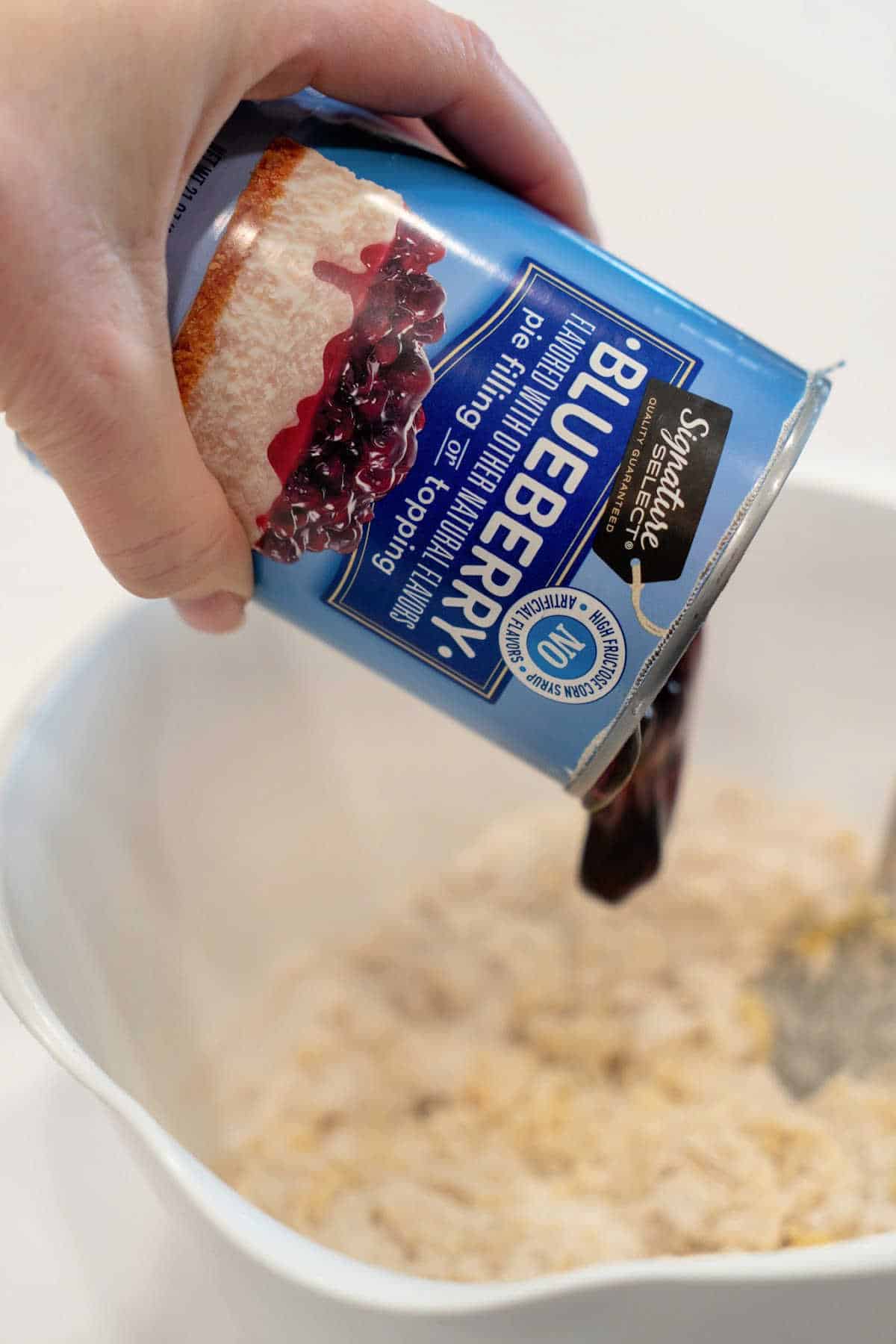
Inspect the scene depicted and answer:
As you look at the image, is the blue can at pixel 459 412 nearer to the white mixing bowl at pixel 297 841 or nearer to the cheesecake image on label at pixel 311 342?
the cheesecake image on label at pixel 311 342

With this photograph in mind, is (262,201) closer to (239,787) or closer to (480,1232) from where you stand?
(239,787)

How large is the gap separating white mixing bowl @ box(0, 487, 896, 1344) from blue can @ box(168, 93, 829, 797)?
0.82 ft

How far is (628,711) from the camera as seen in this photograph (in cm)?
60

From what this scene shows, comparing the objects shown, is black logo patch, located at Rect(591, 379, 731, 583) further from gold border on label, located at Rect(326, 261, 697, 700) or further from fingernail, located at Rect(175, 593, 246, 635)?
fingernail, located at Rect(175, 593, 246, 635)

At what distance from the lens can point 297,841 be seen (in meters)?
1.01

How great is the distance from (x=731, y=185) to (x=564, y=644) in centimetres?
94

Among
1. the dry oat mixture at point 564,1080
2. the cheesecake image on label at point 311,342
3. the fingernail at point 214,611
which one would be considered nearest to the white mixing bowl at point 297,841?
the dry oat mixture at point 564,1080

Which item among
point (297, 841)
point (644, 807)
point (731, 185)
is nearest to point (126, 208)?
point (644, 807)

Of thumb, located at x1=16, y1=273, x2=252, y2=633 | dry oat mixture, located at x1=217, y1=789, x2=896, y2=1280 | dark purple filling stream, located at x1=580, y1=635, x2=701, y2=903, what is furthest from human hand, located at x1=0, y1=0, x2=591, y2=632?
dry oat mixture, located at x1=217, y1=789, x2=896, y2=1280

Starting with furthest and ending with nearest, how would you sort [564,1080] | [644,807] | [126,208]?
[564,1080] < [644,807] < [126,208]

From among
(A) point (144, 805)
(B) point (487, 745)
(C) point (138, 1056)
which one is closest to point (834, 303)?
(B) point (487, 745)

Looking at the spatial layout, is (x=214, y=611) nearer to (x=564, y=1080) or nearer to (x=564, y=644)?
(x=564, y=644)

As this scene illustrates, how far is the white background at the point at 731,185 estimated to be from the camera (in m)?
1.07

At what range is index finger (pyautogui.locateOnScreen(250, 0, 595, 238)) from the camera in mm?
554
